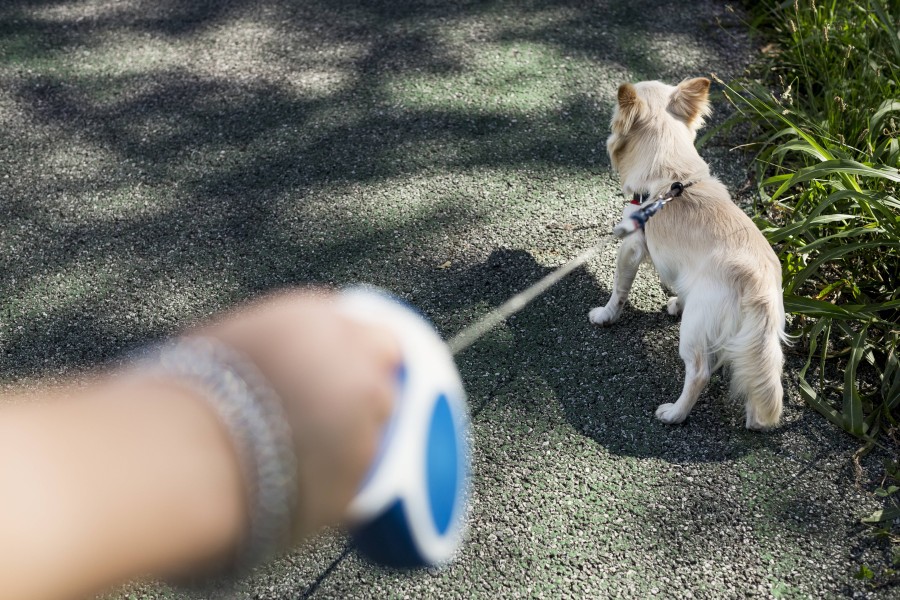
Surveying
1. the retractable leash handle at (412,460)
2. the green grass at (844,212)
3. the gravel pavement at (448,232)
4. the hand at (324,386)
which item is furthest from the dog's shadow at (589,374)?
the hand at (324,386)

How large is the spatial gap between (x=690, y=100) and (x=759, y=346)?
96 cm

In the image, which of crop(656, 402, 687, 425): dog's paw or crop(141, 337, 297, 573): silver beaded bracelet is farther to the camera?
crop(656, 402, 687, 425): dog's paw

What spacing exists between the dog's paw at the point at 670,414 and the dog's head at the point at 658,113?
92cm

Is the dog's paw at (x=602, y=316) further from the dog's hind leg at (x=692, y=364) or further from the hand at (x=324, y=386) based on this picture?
the hand at (x=324, y=386)

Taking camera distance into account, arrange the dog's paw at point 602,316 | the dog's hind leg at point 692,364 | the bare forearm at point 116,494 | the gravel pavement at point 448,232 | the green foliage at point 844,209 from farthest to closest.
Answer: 1. the dog's paw at point 602,316
2. the green foliage at point 844,209
3. the dog's hind leg at point 692,364
4. the gravel pavement at point 448,232
5. the bare forearm at point 116,494

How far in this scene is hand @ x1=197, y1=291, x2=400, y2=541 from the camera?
24.6 inches

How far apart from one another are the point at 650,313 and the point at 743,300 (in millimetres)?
667

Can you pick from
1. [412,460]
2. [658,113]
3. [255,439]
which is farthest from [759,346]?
[255,439]

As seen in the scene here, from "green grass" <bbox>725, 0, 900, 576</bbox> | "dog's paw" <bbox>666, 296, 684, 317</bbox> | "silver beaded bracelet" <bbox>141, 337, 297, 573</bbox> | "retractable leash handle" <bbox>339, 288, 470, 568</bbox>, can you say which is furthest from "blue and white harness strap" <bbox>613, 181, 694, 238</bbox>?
"silver beaded bracelet" <bbox>141, 337, 297, 573</bbox>

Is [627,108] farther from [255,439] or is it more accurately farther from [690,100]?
[255,439]

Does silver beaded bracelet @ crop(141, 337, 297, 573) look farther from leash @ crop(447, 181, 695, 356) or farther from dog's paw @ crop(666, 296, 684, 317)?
dog's paw @ crop(666, 296, 684, 317)

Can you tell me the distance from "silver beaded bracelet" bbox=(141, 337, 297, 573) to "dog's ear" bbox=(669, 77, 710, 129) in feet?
7.87

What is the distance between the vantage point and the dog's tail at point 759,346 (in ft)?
7.36

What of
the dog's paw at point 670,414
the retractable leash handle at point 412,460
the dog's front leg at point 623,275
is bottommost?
the dog's paw at point 670,414
